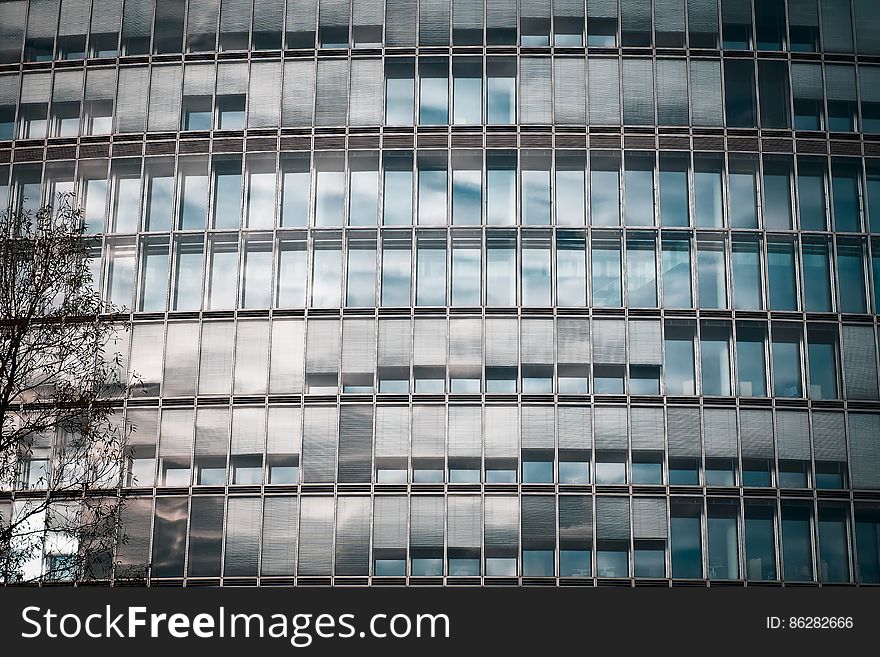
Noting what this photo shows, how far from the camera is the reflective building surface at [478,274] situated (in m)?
33.0

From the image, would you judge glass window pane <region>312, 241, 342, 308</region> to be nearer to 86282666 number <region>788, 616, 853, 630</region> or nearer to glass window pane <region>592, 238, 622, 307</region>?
glass window pane <region>592, 238, 622, 307</region>

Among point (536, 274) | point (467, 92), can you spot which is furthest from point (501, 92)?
point (536, 274)

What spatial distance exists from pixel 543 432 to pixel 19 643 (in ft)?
60.9

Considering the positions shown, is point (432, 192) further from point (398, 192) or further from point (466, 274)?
point (466, 274)

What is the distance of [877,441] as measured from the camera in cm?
3378

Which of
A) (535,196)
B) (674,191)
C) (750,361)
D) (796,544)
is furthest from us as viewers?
(674,191)

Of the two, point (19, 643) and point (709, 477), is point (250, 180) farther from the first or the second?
point (19, 643)

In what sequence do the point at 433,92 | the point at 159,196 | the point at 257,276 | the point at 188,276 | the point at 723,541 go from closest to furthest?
1. the point at 723,541
2. the point at 257,276
3. the point at 188,276
4. the point at 433,92
5. the point at 159,196

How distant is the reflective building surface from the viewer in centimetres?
3297

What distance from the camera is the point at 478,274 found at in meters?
34.7

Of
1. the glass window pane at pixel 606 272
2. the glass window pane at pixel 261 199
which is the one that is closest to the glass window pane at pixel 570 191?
the glass window pane at pixel 606 272

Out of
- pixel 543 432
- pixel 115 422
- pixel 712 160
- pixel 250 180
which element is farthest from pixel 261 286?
pixel 712 160

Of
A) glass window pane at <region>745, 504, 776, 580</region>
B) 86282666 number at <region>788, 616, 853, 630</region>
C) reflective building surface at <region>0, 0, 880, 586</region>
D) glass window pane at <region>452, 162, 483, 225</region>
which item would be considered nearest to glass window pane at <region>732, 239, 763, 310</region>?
reflective building surface at <region>0, 0, 880, 586</region>

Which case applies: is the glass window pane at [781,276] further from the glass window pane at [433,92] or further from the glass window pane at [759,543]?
the glass window pane at [433,92]
